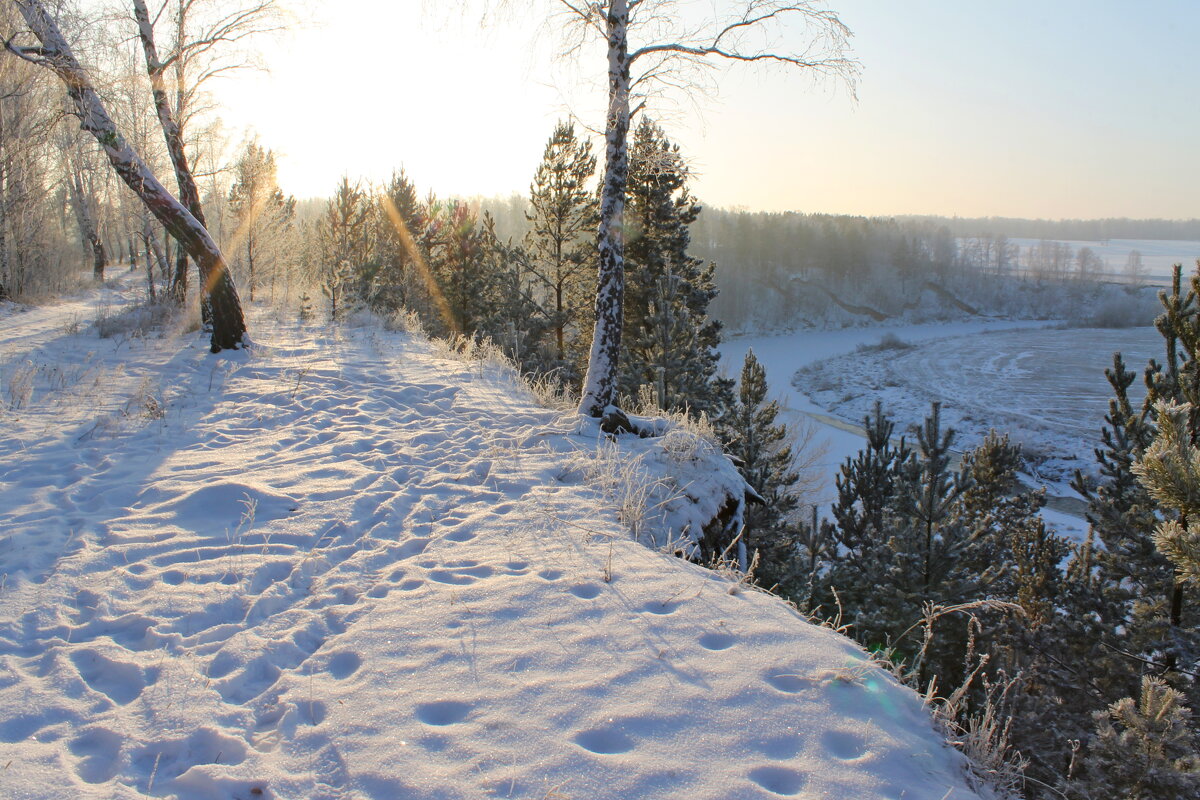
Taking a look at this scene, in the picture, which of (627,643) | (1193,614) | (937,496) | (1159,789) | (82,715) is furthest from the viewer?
(937,496)

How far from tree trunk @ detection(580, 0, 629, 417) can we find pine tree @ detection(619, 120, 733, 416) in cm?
812

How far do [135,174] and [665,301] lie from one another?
1061 cm

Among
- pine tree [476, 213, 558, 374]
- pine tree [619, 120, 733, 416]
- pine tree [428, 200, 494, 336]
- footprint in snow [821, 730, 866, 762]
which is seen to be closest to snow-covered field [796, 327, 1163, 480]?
pine tree [619, 120, 733, 416]

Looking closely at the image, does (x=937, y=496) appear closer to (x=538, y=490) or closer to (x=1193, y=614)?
(x=1193, y=614)

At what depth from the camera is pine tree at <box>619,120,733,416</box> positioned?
15.4m

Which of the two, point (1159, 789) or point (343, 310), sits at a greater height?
point (343, 310)

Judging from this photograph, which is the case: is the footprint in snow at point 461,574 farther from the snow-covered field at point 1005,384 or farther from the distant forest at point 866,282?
the distant forest at point 866,282

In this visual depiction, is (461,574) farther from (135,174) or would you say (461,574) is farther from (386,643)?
(135,174)

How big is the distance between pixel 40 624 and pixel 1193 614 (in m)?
12.1

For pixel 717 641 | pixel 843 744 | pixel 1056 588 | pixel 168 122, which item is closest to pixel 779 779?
pixel 843 744

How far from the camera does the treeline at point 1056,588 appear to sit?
4258mm


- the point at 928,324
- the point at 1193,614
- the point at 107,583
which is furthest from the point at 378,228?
Result: the point at 928,324

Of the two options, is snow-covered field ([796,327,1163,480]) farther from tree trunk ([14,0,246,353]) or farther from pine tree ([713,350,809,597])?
tree trunk ([14,0,246,353])

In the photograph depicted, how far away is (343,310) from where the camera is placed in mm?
15250
